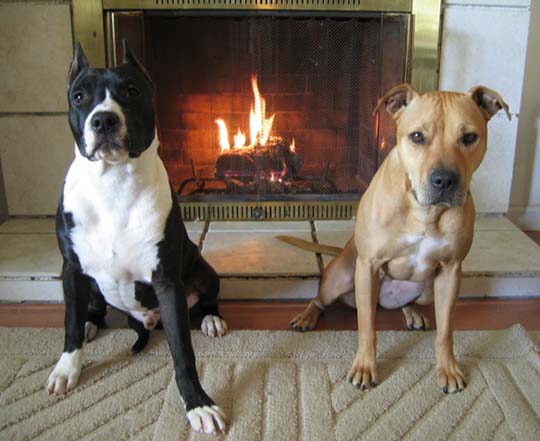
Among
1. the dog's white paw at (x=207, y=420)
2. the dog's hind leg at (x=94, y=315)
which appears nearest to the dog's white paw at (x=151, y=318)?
the dog's hind leg at (x=94, y=315)

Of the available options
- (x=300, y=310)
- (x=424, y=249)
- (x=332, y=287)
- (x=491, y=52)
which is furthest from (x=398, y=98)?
(x=491, y=52)

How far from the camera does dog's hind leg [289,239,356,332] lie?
193 centimetres

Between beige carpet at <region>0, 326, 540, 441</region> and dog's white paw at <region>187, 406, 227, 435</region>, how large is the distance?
25 millimetres

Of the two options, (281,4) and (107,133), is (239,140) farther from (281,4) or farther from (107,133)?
(107,133)

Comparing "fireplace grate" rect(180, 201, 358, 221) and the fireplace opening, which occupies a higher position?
the fireplace opening

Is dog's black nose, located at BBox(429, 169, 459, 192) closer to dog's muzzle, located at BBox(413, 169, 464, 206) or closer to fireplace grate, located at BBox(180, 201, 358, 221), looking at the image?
dog's muzzle, located at BBox(413, 169, 464, 206)

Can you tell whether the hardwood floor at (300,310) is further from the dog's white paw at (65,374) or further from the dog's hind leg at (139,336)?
the dog's white paw at (65,374)

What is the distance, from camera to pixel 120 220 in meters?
1.51

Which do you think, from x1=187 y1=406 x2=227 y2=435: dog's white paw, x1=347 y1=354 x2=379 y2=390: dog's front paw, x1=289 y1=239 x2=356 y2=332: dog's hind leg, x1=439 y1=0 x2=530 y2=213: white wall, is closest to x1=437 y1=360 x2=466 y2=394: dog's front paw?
x1=347 y1=354 x2=379 y2=390: dog's front paw

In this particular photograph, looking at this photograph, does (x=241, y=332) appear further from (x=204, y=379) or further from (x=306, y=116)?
(x=306, y=116)

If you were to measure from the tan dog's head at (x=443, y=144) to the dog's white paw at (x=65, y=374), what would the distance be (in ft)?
3.61

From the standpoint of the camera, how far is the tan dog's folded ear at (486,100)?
1552 millimetres

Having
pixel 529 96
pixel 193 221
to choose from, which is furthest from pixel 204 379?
pixel 529 96

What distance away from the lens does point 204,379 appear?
5.62 ft
